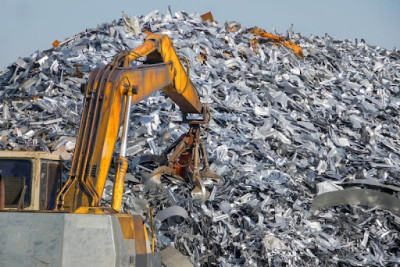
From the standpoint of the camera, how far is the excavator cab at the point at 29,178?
23.6ft

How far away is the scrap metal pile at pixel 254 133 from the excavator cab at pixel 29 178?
2.28m

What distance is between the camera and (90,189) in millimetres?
6527

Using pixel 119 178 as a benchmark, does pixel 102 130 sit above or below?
above

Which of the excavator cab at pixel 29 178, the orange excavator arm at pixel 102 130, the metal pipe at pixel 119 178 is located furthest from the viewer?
the excavator cab at pixel 29 178

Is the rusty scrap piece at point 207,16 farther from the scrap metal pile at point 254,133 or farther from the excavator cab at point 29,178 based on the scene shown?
the excavator cab at point 29,178

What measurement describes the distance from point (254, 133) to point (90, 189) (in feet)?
23.0

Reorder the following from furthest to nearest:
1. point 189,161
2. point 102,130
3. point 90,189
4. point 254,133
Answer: point 254,133 < point 189,161 < point 102,130 < point 90,189

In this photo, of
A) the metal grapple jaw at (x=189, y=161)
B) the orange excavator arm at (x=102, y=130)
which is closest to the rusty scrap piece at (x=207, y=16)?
the metal grapple jaw at (x=189, y=161)

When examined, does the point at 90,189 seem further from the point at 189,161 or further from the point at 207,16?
the point at 207,16

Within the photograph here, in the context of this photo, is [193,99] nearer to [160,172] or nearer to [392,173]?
[160,172]

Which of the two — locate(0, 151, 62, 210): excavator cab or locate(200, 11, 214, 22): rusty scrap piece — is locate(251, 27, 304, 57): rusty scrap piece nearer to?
locate(200, 11, 214, 22): rusty scrap piece

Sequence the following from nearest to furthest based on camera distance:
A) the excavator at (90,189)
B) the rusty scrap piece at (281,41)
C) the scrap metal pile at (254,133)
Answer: the excavator at (90,189)
the scrap metal pile at (254,133)
the rusty scrap piece at (281,41)

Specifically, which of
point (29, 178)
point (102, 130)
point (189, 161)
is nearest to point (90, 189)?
point (102, 130)

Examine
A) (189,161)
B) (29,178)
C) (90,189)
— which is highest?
(90,189)
